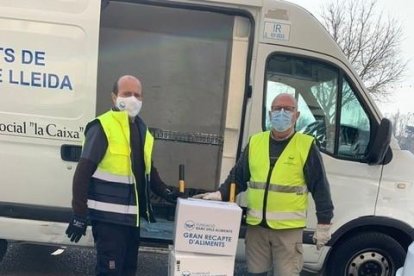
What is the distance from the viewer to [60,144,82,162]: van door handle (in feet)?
14.0

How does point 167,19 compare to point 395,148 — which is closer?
point 395,148

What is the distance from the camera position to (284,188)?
11.6 ft

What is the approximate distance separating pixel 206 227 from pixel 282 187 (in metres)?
0.59

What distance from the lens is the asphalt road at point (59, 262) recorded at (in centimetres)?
491

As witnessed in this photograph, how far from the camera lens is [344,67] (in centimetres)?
441

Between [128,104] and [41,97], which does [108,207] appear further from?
[41,97]

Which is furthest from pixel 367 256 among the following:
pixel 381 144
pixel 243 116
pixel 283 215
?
pixel 243 116

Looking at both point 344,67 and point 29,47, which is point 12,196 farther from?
point 344,67

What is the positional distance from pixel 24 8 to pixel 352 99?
108 inches

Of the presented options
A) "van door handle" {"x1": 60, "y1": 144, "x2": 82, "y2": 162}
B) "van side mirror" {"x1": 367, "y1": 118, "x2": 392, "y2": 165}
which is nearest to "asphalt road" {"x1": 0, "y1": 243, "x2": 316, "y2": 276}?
"van door handle" {"x1": 60, "y1": 144, "x2": 82, "y2": 162}

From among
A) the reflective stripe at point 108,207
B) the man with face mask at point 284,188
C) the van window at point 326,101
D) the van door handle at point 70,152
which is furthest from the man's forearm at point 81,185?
the van window at point 326,101

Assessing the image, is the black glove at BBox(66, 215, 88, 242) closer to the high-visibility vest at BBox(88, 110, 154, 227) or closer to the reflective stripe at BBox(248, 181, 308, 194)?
the high-visibility vest at BBox(88, 110, 154, 227)

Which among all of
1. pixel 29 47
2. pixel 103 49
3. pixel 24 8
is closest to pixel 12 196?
pixel 29 47

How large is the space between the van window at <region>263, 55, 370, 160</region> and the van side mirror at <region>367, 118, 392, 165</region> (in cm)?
11
